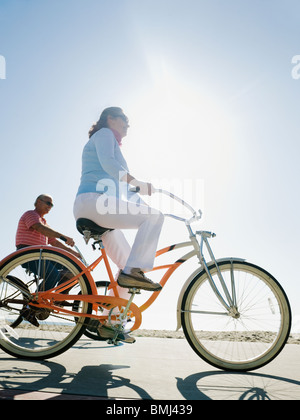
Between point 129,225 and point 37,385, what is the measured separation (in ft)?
4.50

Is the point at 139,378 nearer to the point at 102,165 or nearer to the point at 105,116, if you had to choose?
the point at 102,165

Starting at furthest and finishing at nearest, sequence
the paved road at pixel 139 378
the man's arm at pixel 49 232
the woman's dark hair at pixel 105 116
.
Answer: the man's arm at pixel 49 232 → the woman's dark hair at pixel 105 116 → the paved road at pixel 139 378

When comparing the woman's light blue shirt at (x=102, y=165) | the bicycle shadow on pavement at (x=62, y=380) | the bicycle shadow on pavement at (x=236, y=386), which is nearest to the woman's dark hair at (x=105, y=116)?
the woman's light blue shirt at (x=102, y=165)

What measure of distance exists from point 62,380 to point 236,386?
3.78 feet

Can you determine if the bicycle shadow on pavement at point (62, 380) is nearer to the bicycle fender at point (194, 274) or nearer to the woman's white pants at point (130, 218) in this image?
the bicycle fender at point (194, 274)

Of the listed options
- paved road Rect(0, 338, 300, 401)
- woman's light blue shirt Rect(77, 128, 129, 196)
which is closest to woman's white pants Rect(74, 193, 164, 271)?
woman's light blue shirt Rect(77, 128, 129, 196)

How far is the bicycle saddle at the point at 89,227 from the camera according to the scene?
9.89 feet

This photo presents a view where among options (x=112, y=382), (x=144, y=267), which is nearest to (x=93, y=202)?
(x=144, y=267)

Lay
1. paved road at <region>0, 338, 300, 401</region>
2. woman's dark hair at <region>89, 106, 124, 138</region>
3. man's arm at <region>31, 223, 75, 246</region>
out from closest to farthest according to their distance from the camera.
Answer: paved road at <region>0, 338, 300, 401</region> < woman's dark hair at <region>89, 106, 124, 138</region> < man's arm at <region>31, 223, 75, 246</region>

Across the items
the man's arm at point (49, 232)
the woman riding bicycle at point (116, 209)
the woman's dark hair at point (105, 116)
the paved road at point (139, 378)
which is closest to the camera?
the paved road at point (139, 378)

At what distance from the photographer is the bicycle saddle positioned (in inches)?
119

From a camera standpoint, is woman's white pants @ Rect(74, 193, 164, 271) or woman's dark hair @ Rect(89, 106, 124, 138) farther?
woman's dark hair @ Rect(89, 106, 124, 138)

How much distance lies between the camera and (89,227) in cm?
302

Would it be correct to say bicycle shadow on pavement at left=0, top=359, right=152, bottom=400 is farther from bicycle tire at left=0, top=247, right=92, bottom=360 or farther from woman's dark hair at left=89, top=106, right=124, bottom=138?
woman's dark hair at left=89, top=106, right=124, bottom=138
